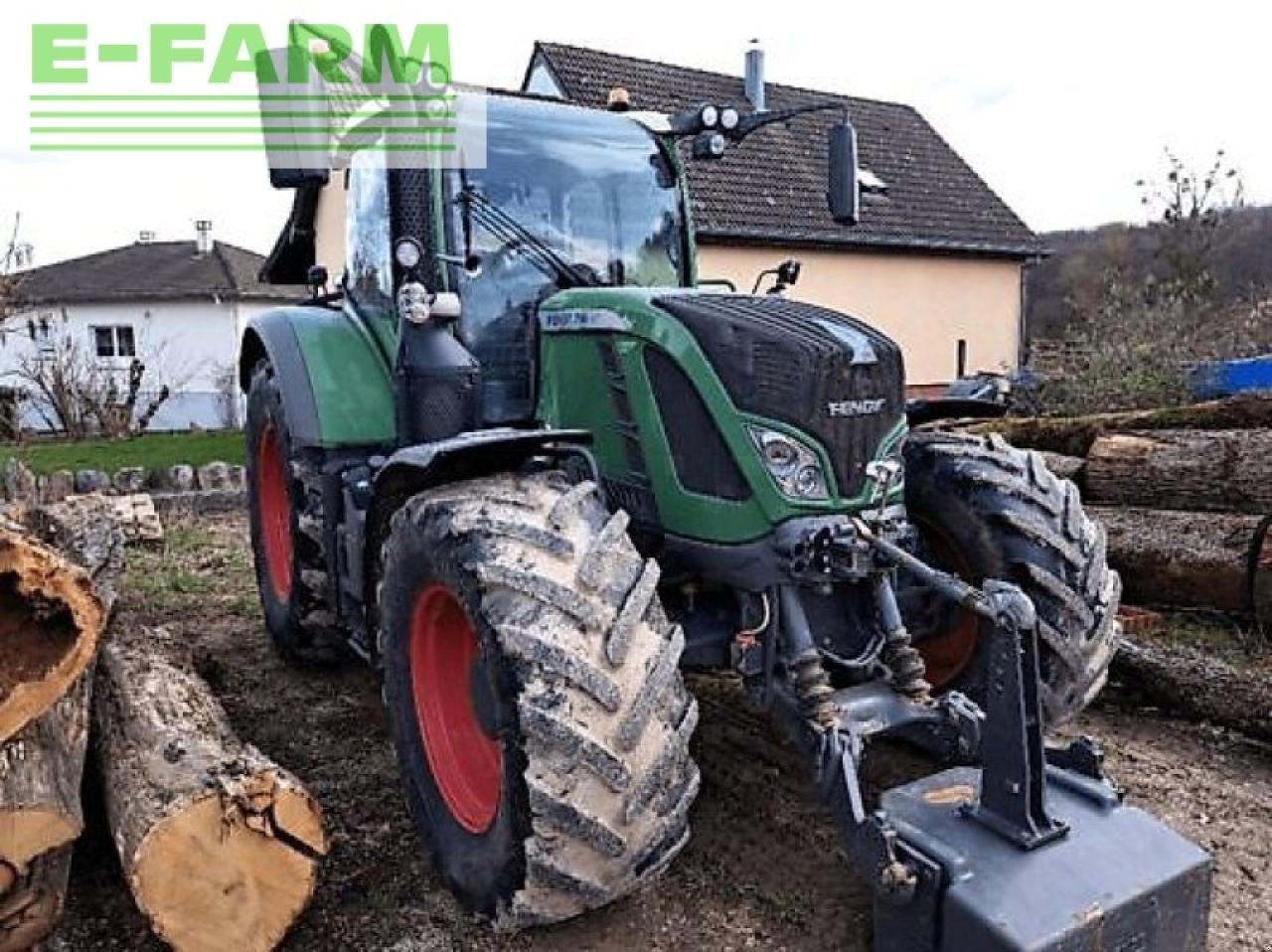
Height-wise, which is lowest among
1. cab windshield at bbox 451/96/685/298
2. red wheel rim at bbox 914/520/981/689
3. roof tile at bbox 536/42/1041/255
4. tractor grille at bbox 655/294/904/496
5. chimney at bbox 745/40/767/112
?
red wheel rim at bbox 914/520/981/689

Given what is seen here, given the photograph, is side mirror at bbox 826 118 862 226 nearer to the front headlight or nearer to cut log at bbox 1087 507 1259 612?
the front headlight

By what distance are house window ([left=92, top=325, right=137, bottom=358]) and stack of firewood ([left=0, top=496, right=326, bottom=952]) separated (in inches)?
1116

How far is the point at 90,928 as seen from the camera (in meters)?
2.96

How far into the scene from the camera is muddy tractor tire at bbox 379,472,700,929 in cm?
243

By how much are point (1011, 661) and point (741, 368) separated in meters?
1.04

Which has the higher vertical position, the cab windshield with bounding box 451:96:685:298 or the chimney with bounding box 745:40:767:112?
the chimney with bounding box 745:40:767:112

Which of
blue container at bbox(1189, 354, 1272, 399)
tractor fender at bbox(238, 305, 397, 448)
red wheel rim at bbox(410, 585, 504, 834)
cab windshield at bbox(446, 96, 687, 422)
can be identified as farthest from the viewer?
blue container at bbox(1189, 354, 1272, 399)

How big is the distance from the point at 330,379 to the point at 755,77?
2.01m

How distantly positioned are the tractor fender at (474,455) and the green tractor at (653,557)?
1 centimetres

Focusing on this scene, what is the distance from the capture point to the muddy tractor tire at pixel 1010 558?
10.9ft

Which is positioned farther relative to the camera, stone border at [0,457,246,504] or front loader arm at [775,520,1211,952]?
stone border at [0,457,246,504]

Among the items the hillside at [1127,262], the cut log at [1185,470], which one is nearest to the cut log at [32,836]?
the cut log at [1185,470]

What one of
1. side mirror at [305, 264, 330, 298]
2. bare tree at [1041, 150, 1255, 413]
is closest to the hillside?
bare tree at [1041, 150, 1255, 413]

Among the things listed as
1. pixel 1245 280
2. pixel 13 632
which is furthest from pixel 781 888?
pixel 1245 280
